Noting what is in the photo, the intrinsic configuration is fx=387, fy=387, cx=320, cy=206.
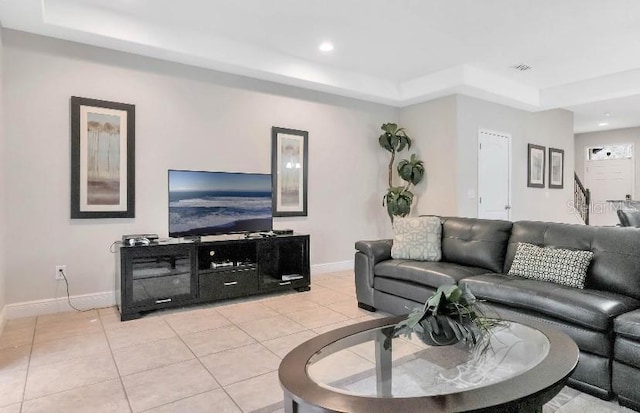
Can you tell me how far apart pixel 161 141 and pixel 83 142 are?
71 centimetres

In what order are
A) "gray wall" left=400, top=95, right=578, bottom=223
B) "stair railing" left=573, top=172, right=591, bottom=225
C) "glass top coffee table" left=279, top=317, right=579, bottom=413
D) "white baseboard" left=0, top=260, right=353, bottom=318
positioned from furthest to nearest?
"stair railing" left=573, top=172, right=591, bottom=225 < "gray wall" left=400, top=95, right=578, bottom=223 < "white baseboard" left=0, top=260, right=353, bottom=318 < "glass top coffee table" left=279, top=317, right=579, bottom=413

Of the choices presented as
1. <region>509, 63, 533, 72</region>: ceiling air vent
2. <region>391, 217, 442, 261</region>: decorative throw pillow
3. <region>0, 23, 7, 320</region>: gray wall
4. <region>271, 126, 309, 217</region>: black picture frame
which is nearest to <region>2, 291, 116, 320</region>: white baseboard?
<region>0, 23, 7, 320</region>: gray wall

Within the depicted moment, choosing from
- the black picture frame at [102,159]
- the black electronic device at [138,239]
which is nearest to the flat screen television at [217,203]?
the black electronic device at [138,239]

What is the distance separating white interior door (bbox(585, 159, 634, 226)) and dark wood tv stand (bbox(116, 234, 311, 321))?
25.5ft

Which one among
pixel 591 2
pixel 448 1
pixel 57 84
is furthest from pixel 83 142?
pixel 591 2

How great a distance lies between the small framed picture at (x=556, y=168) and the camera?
6828mm

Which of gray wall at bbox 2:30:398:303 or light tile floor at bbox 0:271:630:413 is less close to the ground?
gray wall at bbox 2:30:398:303

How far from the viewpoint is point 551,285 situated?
2541mm

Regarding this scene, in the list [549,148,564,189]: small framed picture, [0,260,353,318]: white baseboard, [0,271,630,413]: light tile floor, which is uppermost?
[549,148,564,189]: small framed picture

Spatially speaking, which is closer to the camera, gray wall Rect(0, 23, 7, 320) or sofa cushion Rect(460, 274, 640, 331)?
sofa cushion Rect(460, 274, 640, 331)

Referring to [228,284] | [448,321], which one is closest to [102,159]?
[228,284]

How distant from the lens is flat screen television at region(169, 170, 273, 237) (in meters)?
4.01

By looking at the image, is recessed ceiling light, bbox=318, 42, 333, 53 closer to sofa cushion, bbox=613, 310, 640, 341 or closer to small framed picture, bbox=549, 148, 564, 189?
sofa cushion, bbox=613, 310, 640, 341

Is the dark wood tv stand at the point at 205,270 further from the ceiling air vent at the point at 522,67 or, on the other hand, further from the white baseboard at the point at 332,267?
the ceiling air vent at the point at 522,67
